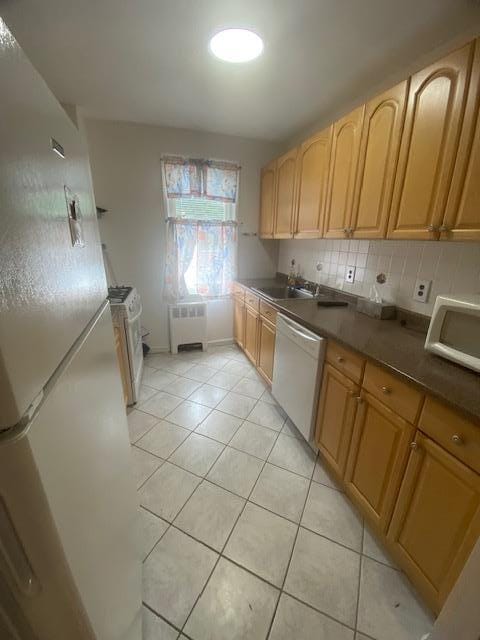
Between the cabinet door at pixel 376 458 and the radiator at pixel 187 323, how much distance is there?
215cm

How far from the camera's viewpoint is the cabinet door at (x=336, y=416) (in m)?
1.38

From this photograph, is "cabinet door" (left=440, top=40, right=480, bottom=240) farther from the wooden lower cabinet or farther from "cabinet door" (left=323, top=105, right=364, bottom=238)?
the wooden lower cabinet

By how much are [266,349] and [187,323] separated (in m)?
1.12

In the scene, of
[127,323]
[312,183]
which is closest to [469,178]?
[312,183]

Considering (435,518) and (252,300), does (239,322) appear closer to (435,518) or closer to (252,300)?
(252,300)

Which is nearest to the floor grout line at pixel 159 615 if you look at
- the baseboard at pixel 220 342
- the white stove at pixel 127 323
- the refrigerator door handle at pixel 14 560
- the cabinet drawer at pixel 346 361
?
the refrigerator door handle at pixel 14 560

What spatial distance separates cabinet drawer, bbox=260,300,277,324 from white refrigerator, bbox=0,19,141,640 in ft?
5.33

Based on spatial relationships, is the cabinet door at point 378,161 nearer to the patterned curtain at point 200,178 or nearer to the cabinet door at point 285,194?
the cabinet door at point 285,194

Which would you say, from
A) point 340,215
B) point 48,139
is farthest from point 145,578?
point 340,215

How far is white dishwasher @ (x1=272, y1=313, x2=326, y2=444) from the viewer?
1.62 metres

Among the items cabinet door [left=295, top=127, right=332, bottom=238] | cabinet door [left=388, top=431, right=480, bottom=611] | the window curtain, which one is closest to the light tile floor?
cabinet door [left=388, top=431, right=480, bottom=611]

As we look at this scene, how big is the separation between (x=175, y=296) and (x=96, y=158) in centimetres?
150

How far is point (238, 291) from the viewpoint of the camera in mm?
3094

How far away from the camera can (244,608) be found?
1043mm
